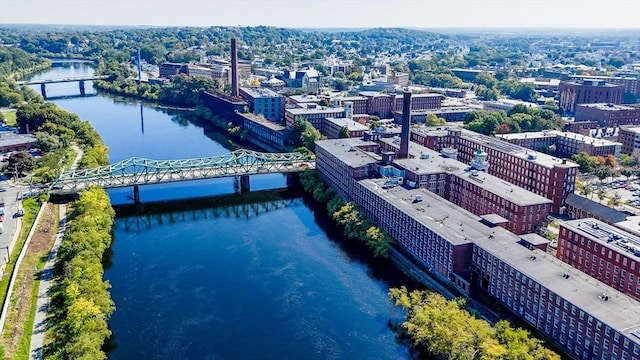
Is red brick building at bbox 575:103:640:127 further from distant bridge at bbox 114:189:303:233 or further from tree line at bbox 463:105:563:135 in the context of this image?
distant bridge at bbox 114:189:303:233

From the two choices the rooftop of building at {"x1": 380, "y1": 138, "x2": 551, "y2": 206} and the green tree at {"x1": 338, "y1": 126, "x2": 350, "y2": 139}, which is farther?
the green tree at {"x1": 338, "y1": 126, "x2": 350, "y2": 139}

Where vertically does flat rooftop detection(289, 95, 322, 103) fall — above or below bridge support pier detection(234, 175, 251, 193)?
above

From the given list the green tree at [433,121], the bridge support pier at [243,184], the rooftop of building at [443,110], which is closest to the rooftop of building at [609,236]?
the bridge support pier at [243,184]

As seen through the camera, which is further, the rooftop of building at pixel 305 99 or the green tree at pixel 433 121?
the rooftop of building at pixel 305 99

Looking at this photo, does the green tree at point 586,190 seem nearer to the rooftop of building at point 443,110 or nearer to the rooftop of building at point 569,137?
the rooftop of building at point 569,137

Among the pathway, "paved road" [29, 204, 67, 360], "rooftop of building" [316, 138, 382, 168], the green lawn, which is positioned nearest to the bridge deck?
"rooftop of building" [316, 138, 382, 168]

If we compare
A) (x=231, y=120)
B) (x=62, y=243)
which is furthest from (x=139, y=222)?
(x=231, y=120)

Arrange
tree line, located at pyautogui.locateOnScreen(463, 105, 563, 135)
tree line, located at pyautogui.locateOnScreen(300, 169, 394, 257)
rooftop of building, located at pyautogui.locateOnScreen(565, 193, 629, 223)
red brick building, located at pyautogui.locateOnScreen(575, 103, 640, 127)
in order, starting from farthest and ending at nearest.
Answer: red brick building, located at pyautogui.locateOnScreen(575, 103, 640, 127)
tree line, located at pyautogui.locateOnScreen(463, 105, 563, 135)
rooftop of building, located at pyautogui.locateOnScreen(565, 193, 629, 223)
tree line, located at pyautogui.locateOnScreen(300, 169, 394, 257)
